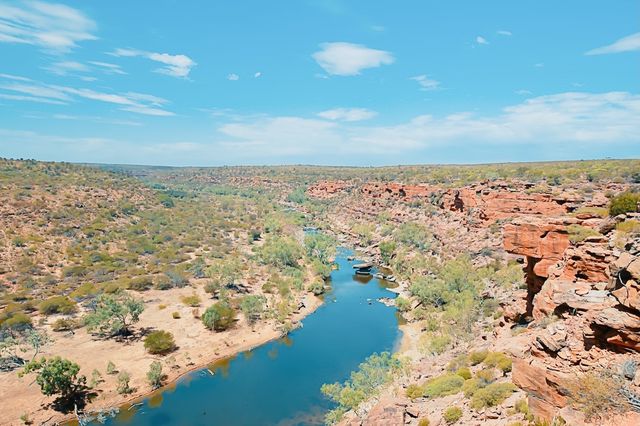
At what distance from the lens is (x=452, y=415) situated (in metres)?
18.4

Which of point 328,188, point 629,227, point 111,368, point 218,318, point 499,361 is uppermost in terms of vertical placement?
point 629,227

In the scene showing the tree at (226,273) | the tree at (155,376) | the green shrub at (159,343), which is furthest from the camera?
the tree at (226,273)

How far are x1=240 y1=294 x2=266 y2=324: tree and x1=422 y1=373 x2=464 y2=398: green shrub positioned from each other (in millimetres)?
28366

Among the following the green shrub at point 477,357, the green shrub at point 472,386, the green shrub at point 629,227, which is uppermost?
the green shrub at point 629,227

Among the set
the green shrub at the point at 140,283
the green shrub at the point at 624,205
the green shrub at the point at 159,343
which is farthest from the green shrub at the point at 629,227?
the green shrub at the point at 140,283

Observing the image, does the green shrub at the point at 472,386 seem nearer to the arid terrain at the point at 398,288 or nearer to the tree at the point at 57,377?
the arid terrain at the point at 398,288

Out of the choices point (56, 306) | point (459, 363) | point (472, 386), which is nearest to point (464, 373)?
point (459, 363)

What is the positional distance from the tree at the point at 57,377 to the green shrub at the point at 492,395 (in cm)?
3014

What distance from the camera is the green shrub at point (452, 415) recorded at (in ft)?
59.9

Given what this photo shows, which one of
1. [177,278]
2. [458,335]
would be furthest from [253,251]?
[458,335]

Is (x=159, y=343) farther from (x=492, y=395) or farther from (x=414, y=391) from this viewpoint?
(x=492, y=395)

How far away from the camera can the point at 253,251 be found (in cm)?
7956

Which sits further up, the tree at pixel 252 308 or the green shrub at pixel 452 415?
the green shrub at pixel 452 415

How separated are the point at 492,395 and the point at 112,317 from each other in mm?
40291
